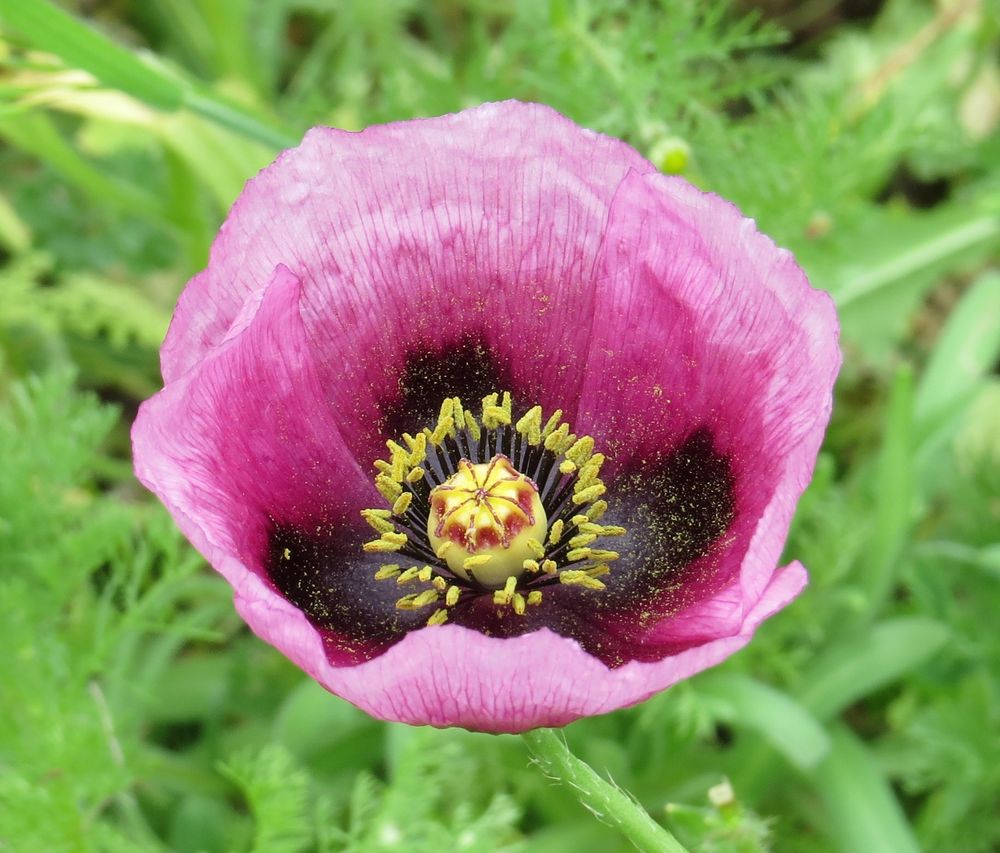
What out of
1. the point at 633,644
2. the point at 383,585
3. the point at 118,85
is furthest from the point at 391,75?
the point at 633,644

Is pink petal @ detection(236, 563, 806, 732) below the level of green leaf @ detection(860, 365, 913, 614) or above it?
below

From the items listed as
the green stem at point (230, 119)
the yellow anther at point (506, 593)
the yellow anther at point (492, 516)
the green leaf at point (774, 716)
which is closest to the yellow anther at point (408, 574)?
the yellow anther at point (492, 516)

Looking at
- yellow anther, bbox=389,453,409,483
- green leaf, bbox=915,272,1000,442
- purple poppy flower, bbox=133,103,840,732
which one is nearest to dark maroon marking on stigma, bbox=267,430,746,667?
purple poppy flower, bbox=133,103,840,732

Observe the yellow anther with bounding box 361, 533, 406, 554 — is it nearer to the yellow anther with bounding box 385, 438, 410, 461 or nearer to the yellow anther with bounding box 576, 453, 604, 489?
the yellow anther with bounding box 385, 438, 410, 461

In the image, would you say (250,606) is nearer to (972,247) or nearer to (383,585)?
(383,585)

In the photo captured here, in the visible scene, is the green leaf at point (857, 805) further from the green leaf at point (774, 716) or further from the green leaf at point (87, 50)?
the green leaf at point (87, 50)

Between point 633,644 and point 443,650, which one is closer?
point 443,650

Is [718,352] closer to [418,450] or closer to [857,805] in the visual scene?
[418,450]
